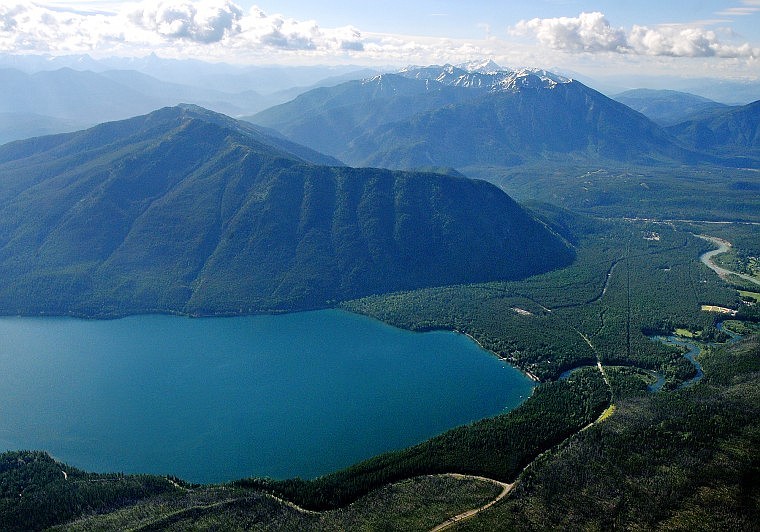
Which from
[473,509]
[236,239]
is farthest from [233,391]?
[236,239]

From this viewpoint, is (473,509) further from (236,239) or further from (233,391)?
(236,239)

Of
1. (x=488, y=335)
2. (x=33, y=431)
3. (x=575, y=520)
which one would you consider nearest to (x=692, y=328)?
(x=488, y=335)

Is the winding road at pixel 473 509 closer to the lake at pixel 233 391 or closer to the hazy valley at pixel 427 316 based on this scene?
the hazy valley at pixel 427 316

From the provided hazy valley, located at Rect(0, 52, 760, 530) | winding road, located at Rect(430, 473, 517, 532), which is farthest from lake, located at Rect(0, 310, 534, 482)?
winding road, located at Rect(430, 473, 517, 532)

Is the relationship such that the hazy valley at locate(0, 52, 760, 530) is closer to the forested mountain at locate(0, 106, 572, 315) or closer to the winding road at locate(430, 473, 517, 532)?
the winding road at locate(430, 473, 517, 532)

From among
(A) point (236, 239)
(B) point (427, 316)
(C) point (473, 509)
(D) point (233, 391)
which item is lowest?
(D) point (233, 391)

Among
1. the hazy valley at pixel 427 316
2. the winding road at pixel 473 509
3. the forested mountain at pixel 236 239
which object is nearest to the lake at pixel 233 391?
the hazy valley at pixel 427 316
